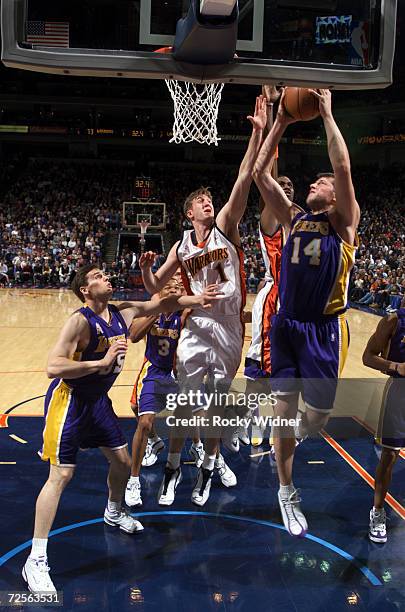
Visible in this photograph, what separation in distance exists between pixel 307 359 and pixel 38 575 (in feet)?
6.39

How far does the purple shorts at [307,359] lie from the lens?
3.48m

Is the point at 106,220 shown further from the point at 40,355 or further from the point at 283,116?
the point at 283,116

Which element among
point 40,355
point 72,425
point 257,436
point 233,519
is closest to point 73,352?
point 72,425

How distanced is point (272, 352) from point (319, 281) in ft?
1.67

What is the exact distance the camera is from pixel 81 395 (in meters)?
3.72

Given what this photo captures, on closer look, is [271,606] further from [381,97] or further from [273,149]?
[381,97]

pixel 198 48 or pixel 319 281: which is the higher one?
pixel 198 48

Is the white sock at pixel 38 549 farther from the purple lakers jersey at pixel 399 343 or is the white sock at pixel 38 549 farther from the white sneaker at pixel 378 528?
the purple lakers jersey at pixel 399 343

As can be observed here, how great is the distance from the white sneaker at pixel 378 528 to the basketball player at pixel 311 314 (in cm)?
74

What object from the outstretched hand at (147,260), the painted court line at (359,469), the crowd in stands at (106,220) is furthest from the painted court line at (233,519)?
the crowd in stands at (106,220)

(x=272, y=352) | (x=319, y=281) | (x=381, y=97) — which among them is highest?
(x=381, y=97)

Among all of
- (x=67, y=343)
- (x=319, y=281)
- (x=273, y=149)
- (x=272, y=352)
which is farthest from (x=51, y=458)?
(x=273, y=149)

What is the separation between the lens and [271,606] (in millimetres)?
3334

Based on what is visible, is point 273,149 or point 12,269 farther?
point 12,269
